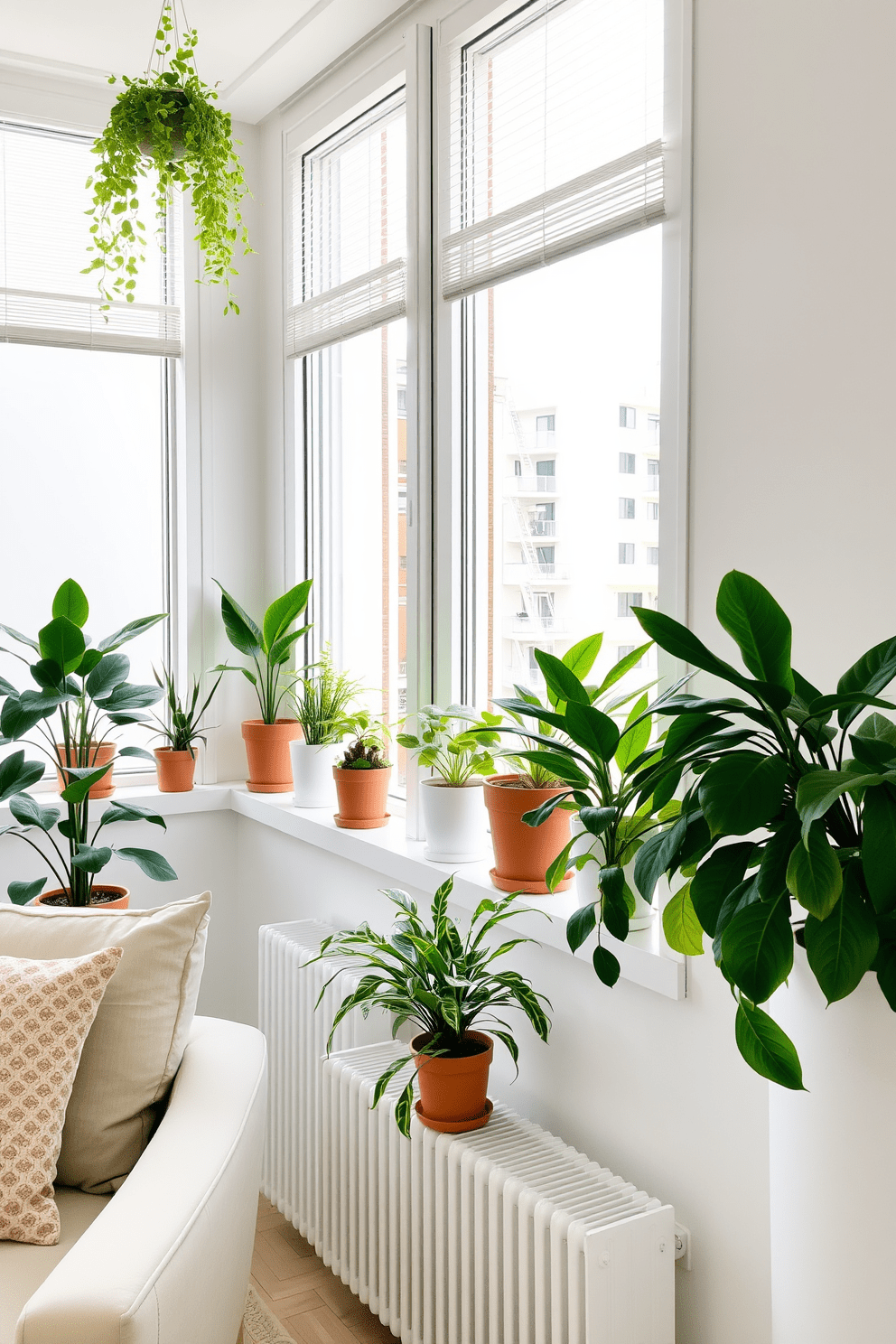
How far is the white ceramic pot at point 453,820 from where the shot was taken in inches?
93.0

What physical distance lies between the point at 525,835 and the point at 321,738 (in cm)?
102

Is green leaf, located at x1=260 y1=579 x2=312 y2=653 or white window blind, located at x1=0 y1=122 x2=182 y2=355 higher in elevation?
white window blind, located at x1=0 y1=122 x2=182 y2=355

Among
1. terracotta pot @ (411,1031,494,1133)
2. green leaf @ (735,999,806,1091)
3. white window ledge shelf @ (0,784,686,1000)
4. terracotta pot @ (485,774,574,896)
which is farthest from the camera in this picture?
terracotta pot @ (485,774,574,896)

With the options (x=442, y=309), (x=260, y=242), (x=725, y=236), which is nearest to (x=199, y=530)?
(x=260, y=242)

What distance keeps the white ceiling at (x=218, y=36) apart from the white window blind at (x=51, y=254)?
9.1 inches

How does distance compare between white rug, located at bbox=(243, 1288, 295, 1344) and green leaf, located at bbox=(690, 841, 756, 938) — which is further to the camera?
white rug, located at bbox=(243, 1288, 295, 1344)

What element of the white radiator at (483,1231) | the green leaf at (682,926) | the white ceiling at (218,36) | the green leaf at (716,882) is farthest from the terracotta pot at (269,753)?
the green leaf at (716,882)

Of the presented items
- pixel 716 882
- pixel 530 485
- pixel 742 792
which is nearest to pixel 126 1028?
pixel 716 882

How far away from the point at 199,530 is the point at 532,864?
170 cm

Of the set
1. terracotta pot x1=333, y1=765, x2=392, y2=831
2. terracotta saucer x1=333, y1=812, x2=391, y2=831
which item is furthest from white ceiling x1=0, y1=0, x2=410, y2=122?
terracotta saucer x1=333, y1=812, x2=391, y2=831

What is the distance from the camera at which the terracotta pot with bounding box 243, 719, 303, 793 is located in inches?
126

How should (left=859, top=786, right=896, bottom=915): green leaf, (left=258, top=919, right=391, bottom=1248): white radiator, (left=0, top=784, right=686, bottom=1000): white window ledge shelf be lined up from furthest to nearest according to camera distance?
(left=258, top=919, right=391, bottom=1248): white radiator
(left=0, top=784, right=686, bottom=1000): white window ledge shelf
(left=859, top=786, right=896, bottom=915): green leaf

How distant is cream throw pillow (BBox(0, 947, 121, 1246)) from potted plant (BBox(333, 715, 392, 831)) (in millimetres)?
932

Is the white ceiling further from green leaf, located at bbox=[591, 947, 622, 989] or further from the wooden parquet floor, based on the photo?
the wooden parquet floor
